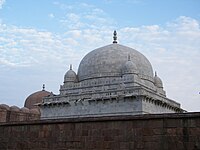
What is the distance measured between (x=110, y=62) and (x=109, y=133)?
1642 cm

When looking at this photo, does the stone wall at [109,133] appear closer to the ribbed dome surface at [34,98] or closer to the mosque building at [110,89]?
the mosque building at [110,89]

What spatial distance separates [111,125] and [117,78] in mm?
14610

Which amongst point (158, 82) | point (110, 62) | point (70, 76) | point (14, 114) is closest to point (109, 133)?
point (110, 62)

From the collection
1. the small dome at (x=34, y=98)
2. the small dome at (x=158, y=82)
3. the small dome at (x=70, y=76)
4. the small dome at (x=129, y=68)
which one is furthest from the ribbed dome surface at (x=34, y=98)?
the small dome at (x=129, y=68)

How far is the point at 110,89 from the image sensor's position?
21703 millimetres

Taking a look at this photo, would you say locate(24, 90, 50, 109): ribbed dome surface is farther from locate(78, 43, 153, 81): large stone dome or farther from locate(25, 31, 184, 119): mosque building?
locate(78, 43, 153, 81): large stone dome

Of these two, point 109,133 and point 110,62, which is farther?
point 110,62

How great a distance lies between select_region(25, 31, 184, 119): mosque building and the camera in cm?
2028

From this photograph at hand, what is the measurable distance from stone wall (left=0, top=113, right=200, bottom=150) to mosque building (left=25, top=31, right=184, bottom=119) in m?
10.6

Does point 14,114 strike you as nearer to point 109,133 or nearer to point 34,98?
point 34,98

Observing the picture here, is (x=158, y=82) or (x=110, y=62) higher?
(x=110, y=62)

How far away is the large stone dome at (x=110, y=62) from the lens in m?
24.3

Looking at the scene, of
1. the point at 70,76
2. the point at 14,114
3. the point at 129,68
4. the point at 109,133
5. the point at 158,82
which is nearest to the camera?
the point at 109,133

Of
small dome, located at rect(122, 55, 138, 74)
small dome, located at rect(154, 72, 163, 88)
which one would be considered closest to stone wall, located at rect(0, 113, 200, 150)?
small dome, located at rect(122, 55, 138, 74)
